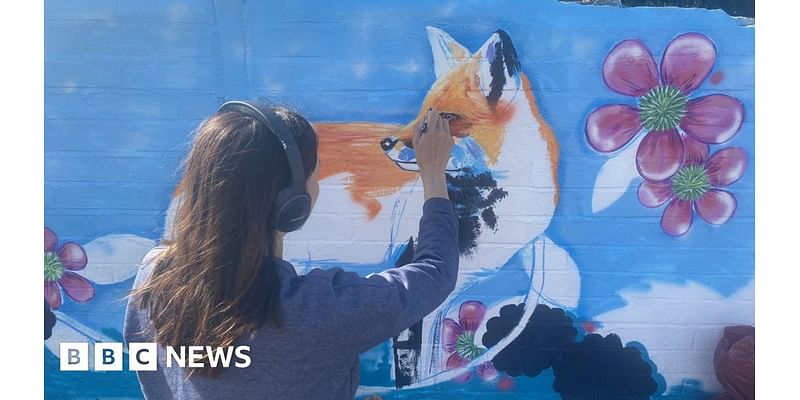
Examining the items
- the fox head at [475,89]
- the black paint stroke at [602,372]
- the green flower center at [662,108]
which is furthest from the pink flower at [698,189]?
the fox head at [475,89]

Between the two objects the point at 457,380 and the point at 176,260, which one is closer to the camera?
the point at 176,260

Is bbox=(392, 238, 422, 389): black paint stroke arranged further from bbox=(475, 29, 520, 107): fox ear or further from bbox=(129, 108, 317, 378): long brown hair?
bbox=(129, 108, 317, 378): long brown hair

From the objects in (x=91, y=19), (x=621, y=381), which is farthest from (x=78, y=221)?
(x=621, y=381)

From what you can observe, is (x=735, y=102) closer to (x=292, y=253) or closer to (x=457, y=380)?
(x=457, y=380)

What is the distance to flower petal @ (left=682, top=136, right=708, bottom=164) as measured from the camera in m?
3.04

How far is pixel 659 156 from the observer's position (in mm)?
3064

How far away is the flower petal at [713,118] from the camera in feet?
9.91

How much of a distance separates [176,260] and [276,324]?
0.29 meters

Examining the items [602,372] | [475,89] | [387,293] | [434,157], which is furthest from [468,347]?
[387,293]

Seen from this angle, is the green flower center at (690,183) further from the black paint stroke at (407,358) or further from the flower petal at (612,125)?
the black paint stroke at (407,358)

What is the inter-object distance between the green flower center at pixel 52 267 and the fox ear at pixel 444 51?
5.79 ft

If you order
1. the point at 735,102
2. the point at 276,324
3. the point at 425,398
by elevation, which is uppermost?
the point at 735,102

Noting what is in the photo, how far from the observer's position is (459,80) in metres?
3.05

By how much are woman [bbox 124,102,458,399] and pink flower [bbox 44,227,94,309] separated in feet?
5.19
